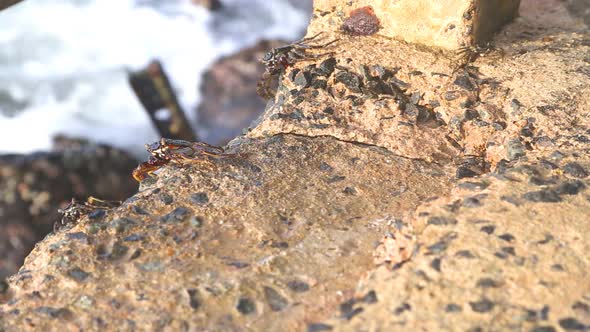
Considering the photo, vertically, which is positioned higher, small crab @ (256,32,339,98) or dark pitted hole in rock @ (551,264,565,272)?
small crab @ (256,32,339,98)

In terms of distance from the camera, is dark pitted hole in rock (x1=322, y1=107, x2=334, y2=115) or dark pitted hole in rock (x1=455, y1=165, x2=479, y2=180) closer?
dark pitted hole in rock (x1=455, y1=165, x2=479, y2=180)

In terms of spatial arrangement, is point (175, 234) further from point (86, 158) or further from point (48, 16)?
point (48, 16)

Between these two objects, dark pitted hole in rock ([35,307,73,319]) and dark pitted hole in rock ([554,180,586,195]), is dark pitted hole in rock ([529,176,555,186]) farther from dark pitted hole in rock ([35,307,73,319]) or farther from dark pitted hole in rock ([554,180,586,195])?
dark pitted hole in rock ([35,307,73,319])

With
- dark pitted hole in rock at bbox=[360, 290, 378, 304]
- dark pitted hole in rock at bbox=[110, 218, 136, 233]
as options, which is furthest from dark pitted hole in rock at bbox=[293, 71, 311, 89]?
dark pitted hole in rock at bbox=[360, 290, 378, 304]

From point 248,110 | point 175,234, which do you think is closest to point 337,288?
point 175,234

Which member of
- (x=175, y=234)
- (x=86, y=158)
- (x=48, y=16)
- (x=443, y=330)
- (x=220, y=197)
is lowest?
(x=443, y=330)

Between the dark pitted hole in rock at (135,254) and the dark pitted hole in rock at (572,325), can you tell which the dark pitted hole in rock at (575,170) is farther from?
the dark pitted hole in rock at (135,254)

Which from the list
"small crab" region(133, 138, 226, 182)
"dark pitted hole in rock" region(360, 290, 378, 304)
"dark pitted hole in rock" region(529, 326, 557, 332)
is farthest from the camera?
"small crab" region(133, 138, 226, 182)
